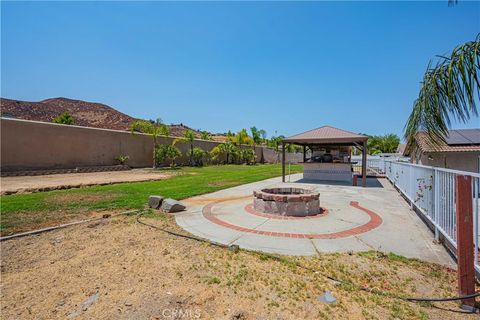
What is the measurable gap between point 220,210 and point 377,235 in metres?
3.99

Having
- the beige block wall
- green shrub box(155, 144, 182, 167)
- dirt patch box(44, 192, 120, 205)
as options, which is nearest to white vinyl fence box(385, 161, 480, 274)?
dirt patch box(44, 192, 120, 205)

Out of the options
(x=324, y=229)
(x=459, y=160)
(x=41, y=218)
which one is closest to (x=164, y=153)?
(x=41, y=218)

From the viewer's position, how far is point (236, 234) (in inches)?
207

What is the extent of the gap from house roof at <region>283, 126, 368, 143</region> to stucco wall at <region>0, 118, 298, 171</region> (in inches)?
Result: 578

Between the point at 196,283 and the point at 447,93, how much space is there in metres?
4.21

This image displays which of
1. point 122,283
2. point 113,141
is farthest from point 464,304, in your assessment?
point 113,141

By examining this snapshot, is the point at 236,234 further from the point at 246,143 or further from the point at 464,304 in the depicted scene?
the point at 246,143

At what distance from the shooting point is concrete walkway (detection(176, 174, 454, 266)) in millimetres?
4516

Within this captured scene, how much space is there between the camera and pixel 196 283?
334 cm

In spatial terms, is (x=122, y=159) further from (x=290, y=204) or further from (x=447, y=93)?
(x=447, y=93)

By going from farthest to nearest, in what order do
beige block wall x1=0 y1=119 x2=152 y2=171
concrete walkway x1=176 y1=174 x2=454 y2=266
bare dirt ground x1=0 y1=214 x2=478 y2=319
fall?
beige block wall x1=0 y1=119 x2=152 y2=171 → concrete walkway x1=176 y1=174 x2=454 y2=266 → bare dirt ground x1=0 y1=214 x2=478 y2=319

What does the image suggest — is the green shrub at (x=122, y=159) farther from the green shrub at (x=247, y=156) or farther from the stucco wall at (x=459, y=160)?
the stucco wall at (x=459, y=160)

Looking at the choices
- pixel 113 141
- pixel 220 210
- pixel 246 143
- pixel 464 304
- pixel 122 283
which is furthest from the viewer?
pixel 246 143

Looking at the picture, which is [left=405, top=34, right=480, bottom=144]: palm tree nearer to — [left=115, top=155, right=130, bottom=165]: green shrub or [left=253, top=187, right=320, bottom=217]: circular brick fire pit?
[left=253, top=187, right=320, bottom=217]: circular brick fire pit
